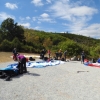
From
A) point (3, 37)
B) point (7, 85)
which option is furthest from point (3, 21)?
point (7, 85)

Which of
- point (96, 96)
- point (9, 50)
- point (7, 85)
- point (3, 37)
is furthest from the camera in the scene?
point (3, 37)

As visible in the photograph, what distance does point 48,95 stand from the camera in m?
8.53

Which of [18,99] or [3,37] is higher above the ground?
[3,37]

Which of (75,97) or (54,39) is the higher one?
(54,39)

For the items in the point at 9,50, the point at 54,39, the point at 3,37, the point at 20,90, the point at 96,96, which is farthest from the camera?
the point at 54,39

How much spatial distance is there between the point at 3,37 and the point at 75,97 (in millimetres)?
39500

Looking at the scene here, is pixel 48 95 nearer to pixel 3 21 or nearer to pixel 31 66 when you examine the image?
pixel 31 66

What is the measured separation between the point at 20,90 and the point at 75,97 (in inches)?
100

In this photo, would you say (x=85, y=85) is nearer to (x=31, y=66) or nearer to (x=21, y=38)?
(x=31, y=66)

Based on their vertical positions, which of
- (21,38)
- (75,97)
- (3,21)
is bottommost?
(75,97)

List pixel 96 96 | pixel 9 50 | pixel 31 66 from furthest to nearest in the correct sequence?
1. pixel 9 50
2. pixel 31 66
3. pixel 96 96

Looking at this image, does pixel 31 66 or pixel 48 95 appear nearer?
pixel 48 95

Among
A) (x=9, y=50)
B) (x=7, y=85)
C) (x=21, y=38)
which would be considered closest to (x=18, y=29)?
(x=21, y=38)

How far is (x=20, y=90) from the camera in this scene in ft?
30.3
